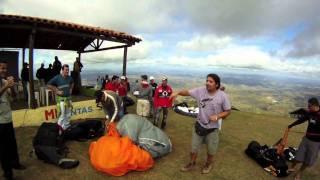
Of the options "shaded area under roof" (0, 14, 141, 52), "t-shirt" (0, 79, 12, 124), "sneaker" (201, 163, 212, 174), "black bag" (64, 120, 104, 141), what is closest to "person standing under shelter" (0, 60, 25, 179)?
"t-shirt" (0, 79, 12, 124)

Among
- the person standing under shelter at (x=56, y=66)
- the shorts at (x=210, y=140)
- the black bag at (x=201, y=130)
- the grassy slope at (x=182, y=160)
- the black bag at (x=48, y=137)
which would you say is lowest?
the grassy slope at (x=182, y=160)

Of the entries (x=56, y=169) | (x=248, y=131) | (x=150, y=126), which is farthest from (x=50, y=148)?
(x=248, y=131)

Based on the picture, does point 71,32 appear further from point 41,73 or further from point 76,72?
point 76,72

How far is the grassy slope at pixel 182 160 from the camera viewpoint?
6078mm

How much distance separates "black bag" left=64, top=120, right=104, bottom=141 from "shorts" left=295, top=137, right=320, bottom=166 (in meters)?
5.49

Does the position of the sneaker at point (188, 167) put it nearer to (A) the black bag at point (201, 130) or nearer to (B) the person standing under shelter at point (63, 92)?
(A) the black bag at point (201, 130)

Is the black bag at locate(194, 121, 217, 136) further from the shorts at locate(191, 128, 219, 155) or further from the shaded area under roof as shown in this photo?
the shaded area under roof

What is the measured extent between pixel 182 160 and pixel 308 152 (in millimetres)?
2906

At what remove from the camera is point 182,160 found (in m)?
7.26

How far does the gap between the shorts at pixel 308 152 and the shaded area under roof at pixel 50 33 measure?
833cm

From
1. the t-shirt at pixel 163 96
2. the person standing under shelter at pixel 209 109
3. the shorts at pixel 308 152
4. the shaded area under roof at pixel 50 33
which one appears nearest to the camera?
the person standing under shelter at pixel 209 109

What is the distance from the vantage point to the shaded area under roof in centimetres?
919

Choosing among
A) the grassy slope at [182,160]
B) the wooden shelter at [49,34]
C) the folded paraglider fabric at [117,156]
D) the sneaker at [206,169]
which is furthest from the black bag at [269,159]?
the wooden shelter at [49,34]

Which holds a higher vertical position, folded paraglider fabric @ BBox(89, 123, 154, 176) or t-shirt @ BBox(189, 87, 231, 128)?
t-shirt @ BBox(189, 87, 231, 128)
